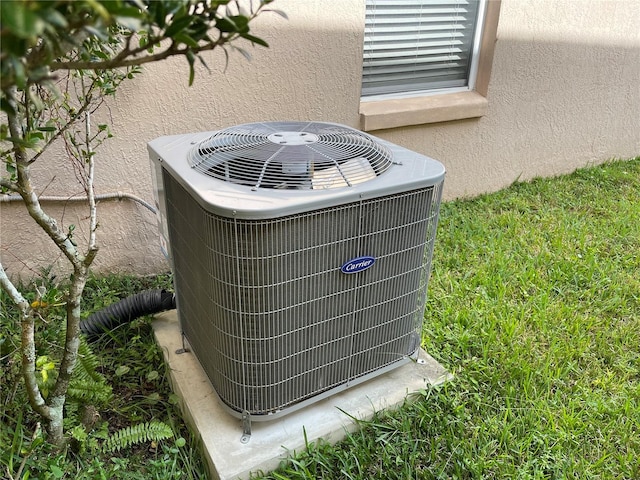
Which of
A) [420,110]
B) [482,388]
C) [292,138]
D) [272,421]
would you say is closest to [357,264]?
[292,138]

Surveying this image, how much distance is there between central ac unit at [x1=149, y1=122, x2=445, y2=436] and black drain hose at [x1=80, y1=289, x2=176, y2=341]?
44 centimetres

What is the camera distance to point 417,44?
361 cm

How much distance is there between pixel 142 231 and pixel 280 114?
1.07 meters

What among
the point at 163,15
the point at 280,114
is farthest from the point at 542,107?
the point at 163,15

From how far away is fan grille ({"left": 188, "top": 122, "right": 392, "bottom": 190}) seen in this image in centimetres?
153

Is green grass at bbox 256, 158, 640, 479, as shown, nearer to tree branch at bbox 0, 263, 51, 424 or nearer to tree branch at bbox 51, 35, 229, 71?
tree branch at bbox 0, 263, 51, 424

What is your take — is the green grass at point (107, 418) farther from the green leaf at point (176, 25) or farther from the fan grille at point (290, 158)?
the green leaf at point (176, 25)

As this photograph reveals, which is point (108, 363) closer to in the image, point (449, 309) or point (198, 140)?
point (198, 140)

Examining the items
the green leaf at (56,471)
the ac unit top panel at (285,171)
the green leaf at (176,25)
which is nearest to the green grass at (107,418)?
the green leaf at (56,471)

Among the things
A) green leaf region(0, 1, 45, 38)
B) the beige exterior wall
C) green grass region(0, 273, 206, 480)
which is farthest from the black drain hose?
green leaf region(0, 1, 45, 38)

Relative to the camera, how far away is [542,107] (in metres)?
4.10

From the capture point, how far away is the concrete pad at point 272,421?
5.49 ft

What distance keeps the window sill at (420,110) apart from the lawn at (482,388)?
868 mm

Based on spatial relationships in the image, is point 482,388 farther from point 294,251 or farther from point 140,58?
point 140,58
